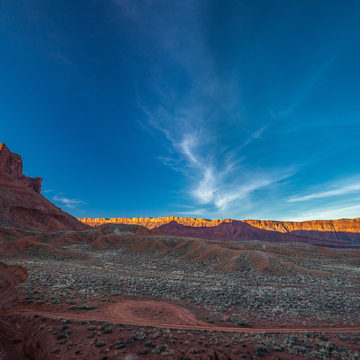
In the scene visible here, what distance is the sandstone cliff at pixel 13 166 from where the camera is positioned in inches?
3922

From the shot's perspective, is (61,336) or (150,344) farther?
(61,336)

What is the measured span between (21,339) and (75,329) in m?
2.27

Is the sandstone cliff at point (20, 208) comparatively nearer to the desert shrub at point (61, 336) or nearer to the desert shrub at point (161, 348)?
the desert shrub at point (61, 336)

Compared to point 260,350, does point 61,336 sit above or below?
above

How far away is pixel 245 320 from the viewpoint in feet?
36.2

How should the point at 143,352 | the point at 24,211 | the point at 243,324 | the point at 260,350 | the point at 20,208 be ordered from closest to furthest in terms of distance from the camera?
the point at 143,352 < the point at 260,350 < the point at 243,324 < the point at 20,208 < the point at 24,211

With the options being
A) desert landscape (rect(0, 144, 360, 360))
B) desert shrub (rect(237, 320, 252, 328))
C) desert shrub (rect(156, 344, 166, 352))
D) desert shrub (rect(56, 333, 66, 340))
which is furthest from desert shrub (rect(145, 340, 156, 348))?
desert shrub (rect(237, 320, 252, 328))

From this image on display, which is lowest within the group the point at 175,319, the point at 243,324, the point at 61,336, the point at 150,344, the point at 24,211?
the point at 243,324

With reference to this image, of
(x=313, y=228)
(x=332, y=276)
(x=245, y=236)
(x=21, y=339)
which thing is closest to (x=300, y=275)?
(x=332, y=276)

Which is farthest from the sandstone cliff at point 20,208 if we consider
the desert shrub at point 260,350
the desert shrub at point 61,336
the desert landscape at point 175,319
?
the desert shrub at point 260,350

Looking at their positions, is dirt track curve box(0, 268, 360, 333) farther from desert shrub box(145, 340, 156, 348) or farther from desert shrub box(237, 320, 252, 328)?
desert shrub box(145, 340, 156, 348)

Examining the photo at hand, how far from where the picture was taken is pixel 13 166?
10556 cm

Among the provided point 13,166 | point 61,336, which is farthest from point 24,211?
point 61,336

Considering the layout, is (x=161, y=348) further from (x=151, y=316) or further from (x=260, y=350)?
(x=151, y=316)
